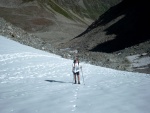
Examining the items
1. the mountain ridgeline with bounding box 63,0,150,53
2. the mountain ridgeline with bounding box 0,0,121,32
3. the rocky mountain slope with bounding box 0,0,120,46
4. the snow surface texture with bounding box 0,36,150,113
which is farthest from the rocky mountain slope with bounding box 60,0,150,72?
the mountain ridgeline with bounding box 0,0,121,32

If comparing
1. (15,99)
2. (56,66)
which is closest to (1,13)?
(56,66)

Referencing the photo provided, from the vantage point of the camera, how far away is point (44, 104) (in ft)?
35.2

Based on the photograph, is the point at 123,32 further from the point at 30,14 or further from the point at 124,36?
the point at 30,14

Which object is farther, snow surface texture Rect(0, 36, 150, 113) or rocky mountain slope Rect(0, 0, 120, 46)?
rocky mountain slope Rect(0, 0, 120, 46)

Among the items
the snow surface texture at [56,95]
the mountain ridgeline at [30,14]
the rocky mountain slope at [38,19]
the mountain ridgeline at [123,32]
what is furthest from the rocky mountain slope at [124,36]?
the mountain ridgeline at [30,14]

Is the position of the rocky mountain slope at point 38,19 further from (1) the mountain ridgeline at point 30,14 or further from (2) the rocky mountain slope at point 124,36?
(2) the rocky mountain slope at point 124,36

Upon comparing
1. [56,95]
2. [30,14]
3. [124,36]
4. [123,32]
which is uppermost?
[30,14]

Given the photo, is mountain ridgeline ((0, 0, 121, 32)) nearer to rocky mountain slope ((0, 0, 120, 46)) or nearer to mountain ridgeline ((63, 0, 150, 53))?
rocky mountain slope ((0, 0, 120, 46))

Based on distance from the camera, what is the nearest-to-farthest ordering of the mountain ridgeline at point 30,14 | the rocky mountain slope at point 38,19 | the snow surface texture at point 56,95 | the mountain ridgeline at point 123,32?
the snow surface texture at point 56,95, the mountain ridgeline at point 123,32, the rocky mountain slope at point 38,19, the mountain ridgeline at point 30,14

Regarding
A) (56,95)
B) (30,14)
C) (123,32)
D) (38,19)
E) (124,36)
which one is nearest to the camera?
(56,95)

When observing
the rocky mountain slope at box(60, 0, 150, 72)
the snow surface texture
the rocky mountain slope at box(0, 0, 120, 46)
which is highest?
the rocky mountain slope at box(0, 0, 120, 46)

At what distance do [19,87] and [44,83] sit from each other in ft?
5.88

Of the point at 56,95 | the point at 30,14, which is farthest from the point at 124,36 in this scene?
the point at 30,14

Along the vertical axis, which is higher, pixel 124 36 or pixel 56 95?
pixel 124 36
